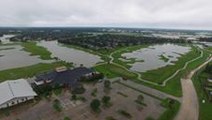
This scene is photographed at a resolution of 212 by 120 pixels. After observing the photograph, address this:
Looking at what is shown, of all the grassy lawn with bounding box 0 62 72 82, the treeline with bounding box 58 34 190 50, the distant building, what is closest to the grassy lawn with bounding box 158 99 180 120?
the distant building

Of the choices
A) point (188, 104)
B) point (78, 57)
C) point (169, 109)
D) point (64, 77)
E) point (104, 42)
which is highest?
point (64, 77)

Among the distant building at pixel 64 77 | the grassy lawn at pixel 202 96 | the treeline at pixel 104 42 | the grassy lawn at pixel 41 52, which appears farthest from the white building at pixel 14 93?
the treeline at pixel 104 42

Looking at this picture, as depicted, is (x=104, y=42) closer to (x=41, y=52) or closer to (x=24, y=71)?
(x=41, y=52)

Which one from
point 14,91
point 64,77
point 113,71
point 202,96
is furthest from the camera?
point 113,71

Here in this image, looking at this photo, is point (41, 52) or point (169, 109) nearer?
point (169, 109)

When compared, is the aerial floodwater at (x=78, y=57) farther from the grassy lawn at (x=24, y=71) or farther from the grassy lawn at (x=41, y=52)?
the grassy lawn at (x=24, y=71)

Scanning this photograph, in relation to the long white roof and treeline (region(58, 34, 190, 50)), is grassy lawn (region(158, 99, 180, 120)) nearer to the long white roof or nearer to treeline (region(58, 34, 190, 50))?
the long white roof

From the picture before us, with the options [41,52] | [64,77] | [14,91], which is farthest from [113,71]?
[41,52]

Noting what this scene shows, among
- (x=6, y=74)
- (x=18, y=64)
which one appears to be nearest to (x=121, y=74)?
(x=6, y=74)
